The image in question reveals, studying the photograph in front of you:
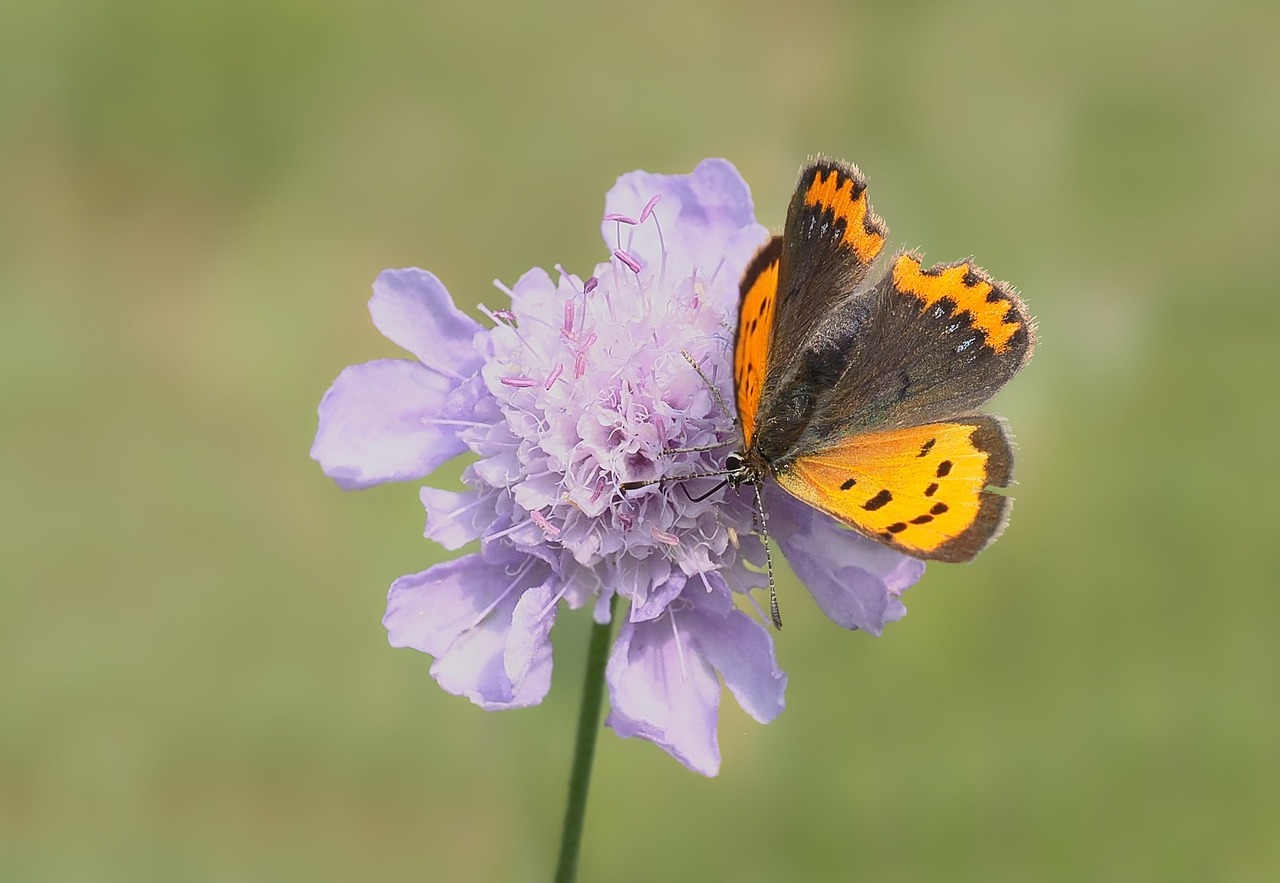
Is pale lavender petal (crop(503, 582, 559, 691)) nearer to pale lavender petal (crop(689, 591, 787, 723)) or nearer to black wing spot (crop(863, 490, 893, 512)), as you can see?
pale lavender petal (crop(689, 591, 787, 723))

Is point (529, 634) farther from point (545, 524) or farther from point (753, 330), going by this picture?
point (753, 330)

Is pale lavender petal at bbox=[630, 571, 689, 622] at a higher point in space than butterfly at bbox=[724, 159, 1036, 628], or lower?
lower

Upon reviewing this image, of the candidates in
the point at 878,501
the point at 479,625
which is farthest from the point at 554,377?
the point at 878,501

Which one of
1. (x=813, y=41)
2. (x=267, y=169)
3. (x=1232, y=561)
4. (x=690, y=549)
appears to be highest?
(x=813, y=41)

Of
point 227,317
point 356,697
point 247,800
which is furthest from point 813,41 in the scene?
point 247,800

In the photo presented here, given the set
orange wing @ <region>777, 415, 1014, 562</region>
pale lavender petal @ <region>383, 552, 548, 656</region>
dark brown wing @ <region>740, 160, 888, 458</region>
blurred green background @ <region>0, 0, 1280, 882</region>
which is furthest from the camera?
blurred green background @ <region>0, 0, 1280, 882</region>

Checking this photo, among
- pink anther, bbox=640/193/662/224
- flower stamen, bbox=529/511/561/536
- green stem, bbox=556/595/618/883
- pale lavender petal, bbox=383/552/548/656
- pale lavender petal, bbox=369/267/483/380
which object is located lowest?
green stem, bbox=556/595/618/883

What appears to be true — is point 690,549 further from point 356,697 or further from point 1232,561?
point 1232,561

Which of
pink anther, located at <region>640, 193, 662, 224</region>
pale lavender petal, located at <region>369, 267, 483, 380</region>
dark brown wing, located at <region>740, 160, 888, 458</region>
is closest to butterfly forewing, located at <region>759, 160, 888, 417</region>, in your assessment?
dark brown wing, located at <region>740, 160, 888, 458</region>
